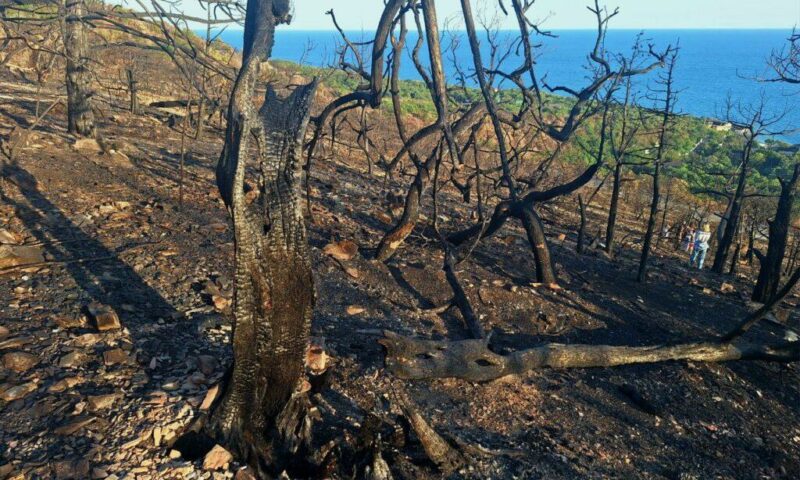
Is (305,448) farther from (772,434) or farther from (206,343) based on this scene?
(772,434)

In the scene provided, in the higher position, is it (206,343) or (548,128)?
(548,128)

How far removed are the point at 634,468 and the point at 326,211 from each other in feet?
18.6

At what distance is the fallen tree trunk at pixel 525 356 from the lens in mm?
4746

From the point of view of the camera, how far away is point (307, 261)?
3510 millimetres

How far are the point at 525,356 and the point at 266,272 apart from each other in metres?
2.71

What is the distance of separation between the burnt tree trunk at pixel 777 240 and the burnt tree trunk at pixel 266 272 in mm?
7579

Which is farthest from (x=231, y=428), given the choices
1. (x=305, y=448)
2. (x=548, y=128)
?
(x=548, y=128)

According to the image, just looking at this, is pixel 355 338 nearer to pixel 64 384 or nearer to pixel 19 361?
pixel 64 384

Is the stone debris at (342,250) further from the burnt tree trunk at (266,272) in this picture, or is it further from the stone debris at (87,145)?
the stone debris at (87,145)

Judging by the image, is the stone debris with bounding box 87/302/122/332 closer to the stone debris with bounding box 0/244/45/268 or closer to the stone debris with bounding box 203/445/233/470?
the stone debris with bounding box 0/244/45/268

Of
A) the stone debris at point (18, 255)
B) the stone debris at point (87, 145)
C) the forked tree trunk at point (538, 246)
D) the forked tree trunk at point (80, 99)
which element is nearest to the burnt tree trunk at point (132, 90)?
the forked tree trunk at point (80, 99)

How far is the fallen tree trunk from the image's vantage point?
475 cm

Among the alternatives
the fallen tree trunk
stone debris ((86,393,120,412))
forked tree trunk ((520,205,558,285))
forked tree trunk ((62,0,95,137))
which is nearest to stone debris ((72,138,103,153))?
forked tree trunk ((62,0,95,137))

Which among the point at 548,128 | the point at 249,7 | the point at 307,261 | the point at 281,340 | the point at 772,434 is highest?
the point at 249,7
